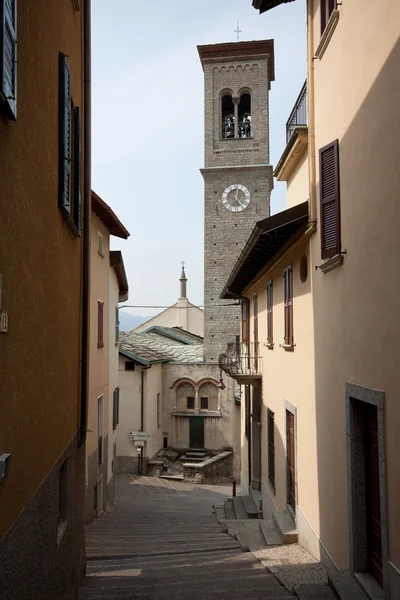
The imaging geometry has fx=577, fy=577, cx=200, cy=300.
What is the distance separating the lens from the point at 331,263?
7113 millimetres

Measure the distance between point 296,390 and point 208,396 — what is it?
22.1m

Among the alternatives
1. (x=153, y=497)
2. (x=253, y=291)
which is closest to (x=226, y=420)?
(x=153, y=497)

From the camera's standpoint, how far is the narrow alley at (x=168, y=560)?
6.82 m

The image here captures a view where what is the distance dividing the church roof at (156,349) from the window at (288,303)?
1637 cm

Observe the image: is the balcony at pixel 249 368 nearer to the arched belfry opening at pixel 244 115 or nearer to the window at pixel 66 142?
the window at pixel 66 142

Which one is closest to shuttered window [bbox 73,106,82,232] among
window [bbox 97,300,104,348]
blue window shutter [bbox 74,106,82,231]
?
blue window shutter [bbox 74,106,82,231]

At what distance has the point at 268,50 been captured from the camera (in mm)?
33969

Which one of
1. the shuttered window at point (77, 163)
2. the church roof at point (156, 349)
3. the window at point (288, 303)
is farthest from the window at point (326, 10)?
the church roof at point (156, 349)

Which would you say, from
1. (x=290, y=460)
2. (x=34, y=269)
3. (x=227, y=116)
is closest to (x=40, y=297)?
(x=34, y=269)

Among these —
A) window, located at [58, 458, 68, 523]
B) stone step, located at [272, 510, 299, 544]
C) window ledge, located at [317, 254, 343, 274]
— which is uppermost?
window ledge, located at [317, 254, 343, 274]

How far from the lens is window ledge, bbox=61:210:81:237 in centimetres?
618

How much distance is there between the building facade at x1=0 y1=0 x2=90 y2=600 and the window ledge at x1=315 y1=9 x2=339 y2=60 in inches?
123

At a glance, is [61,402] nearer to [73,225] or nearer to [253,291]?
[73,225]

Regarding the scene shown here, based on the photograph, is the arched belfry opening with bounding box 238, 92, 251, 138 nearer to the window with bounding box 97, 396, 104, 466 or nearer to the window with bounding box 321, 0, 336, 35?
the window with bounding box 97, 396, 104, 466
